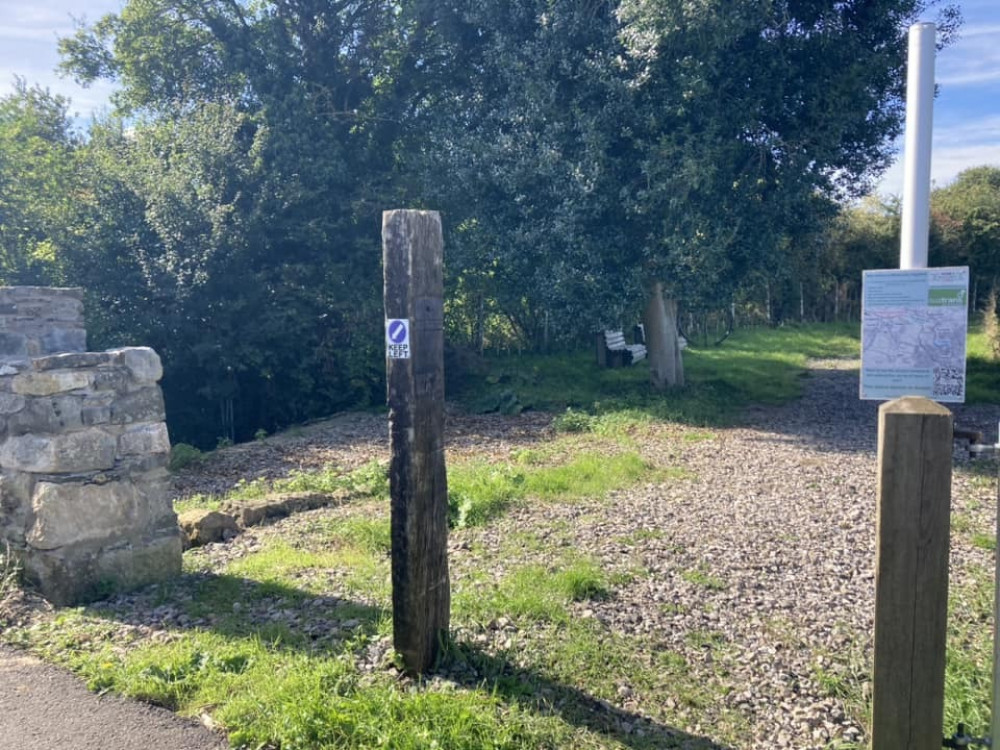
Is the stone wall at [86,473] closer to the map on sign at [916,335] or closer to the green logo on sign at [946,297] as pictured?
the map on sign at [916,335]

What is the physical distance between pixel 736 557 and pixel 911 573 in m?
2.86

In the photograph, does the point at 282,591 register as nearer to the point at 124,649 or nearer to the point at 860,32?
the point at 124,649

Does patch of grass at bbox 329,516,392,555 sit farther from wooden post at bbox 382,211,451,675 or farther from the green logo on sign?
the green logo on sign

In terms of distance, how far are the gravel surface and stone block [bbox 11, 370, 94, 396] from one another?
1.38 metres

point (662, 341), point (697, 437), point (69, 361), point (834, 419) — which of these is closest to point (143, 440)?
point (69, 361)

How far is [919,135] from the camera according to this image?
3.89m

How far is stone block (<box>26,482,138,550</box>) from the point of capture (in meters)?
4.91

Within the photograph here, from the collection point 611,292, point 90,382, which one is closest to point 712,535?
point 90,382

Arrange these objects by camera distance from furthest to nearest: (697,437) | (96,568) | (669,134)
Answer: (669,134), (697,437), (96,568)

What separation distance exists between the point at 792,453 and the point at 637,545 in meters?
4.25

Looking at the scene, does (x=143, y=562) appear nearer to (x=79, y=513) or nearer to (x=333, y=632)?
(x=79, y=513)

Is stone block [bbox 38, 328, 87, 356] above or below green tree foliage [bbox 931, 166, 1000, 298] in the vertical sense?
below

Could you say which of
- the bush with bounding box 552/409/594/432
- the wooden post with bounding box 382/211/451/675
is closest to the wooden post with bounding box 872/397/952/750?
the wooden post with bounding box 382/211/451/675

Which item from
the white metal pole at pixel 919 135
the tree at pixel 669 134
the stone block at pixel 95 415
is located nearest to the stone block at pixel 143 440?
the stone block at pixel 95 415
